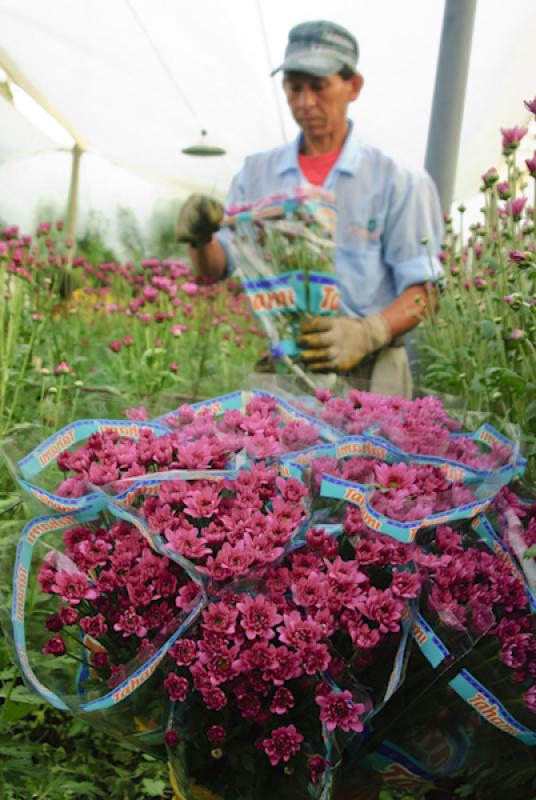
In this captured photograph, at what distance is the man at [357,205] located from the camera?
1867mm

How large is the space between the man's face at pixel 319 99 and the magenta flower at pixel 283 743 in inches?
66.8

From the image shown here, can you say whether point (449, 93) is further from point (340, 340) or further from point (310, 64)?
point (340, 340)

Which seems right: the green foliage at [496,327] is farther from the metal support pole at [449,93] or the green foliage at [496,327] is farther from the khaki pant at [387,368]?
the metal support pole at [449,93]

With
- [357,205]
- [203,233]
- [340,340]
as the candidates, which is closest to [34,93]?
[203,233]

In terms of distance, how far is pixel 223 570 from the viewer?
57 cm

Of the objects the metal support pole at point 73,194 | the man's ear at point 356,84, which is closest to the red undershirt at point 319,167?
the man's ear at point 356,84

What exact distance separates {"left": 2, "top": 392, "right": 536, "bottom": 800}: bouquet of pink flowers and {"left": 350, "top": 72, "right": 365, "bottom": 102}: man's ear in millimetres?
1530

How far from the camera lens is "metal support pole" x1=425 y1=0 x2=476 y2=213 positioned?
6.37 ft

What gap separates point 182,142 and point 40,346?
1.53 meters

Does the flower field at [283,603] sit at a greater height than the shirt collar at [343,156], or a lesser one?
lesser

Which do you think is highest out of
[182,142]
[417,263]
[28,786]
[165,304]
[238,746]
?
[182,142]

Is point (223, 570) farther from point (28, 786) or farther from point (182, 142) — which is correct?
point (182, 142)

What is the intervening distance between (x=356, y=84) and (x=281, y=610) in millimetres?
1736

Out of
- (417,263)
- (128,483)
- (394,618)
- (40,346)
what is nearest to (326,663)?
(394,618)
